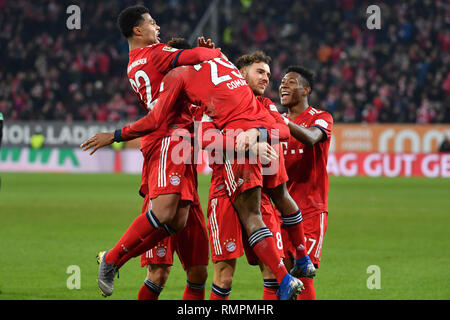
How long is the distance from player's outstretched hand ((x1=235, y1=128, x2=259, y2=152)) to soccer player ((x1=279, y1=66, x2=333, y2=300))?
886 mm

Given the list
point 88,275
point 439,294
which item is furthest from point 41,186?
point 439,294

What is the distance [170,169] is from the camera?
204 inches

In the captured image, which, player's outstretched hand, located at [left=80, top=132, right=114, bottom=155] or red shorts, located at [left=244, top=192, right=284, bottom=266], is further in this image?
red shorts, located at [left=244, top=192, right=284, bottom=266]

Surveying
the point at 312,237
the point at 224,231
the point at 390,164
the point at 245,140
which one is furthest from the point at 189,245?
the point at 390,164

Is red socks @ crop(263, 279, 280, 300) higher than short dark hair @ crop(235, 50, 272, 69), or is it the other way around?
short dark hair @ crop(235, 50, 272, 69)

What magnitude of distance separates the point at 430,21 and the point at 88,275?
22265 mm

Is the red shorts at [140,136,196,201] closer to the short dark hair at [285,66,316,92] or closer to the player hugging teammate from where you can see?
the player hugging teammate

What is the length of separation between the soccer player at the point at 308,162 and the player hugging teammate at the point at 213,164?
21 centimetres

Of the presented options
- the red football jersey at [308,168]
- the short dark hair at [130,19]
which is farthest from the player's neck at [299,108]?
the short dark hair at [130,19]

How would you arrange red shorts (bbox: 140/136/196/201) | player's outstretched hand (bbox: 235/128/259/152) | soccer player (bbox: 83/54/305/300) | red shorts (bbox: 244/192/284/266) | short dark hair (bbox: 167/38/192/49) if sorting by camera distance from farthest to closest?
short dark hair (bbox: 167/38/192/49) → red shorts (bbox: 244/192/284/266) → red shorts (bbox: 140/136/196/201) → soccer player (bbox: 83/54/305/300) → player's outstretched hand (bbox: 235/128/259/152)

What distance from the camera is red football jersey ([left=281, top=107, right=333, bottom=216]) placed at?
587 centimetres

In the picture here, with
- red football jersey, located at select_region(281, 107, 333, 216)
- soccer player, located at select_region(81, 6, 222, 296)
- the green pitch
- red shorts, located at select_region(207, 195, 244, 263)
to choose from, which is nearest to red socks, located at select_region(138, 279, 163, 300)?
soccer player, located at select_region(81, 6, 222, 296)

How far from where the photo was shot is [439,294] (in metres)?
6.88

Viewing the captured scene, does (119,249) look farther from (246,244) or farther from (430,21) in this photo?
(430,21)
